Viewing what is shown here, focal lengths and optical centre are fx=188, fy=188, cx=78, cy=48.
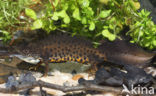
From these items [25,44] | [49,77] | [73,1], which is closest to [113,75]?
[49,77]

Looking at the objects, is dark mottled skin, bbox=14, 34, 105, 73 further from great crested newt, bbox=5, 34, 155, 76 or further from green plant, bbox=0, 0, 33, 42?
green plant, bbox=0, 0, 33, 42

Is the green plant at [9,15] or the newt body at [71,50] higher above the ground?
the green plant at [9,15]

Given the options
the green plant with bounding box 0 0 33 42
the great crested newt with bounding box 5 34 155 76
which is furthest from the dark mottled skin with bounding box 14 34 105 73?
the green plant with bounding box 0 0 33 42

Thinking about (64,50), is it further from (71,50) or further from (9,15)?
(9,15)

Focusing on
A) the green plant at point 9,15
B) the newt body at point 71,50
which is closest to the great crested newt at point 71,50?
the newt body at point 71,50

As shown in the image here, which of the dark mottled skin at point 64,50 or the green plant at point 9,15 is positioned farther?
the green plant at point 9,15

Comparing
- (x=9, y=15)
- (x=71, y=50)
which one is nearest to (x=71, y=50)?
(x=71, y=50)

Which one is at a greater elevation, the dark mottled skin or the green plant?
the green plant

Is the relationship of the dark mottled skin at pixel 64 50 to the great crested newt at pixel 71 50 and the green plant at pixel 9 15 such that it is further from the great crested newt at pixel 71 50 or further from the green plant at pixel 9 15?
the green plant at pixel 9 15
